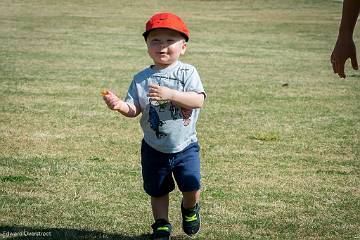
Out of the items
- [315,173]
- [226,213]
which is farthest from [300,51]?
[226,213]

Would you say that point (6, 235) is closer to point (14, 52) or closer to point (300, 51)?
point (14, 52)

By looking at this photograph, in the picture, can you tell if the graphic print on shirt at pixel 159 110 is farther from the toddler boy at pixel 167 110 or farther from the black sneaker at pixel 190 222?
the black sneaker at pixel 190 222

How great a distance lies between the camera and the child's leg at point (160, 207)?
4980 mm

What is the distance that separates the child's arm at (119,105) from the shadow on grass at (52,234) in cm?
105

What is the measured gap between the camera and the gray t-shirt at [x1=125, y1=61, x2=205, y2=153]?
4.71 meters

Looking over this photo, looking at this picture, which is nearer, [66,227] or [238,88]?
[66,227]

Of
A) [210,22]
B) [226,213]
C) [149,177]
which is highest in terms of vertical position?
[149,177]

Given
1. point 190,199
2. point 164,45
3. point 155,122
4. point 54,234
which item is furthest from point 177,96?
point 54,234

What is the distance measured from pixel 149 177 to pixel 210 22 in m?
34.1

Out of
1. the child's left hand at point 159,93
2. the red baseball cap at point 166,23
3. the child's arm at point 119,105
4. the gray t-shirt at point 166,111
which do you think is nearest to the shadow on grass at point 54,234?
the gray t-shirt at point 166,111

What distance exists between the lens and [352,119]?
10.9 meters

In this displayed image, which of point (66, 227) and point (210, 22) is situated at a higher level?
point (66, 227)

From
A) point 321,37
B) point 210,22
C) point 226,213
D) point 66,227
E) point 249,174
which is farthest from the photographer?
point 210,22

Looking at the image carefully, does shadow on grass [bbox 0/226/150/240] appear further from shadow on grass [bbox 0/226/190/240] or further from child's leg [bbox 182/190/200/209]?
child's leg [bbox 182/190/200/209]
